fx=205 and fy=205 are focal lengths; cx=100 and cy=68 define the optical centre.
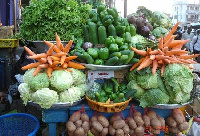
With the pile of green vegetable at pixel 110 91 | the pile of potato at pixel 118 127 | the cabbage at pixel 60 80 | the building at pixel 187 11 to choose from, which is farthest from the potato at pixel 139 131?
the building at pixel 187 11

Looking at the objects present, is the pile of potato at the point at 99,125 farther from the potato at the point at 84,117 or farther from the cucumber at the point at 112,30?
the cucumber at the point at 112,30

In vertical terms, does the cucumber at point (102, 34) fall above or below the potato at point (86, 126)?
above

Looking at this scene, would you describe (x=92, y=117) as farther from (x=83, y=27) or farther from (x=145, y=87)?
(x=83, y=27)

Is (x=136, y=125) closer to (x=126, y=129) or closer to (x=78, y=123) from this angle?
(x=126, y=129)

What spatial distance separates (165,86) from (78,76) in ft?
3.40

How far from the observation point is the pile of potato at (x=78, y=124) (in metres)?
2.22

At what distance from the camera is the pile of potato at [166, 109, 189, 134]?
8.01 feet

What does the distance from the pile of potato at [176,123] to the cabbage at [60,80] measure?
129cm

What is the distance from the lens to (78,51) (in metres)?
2.47

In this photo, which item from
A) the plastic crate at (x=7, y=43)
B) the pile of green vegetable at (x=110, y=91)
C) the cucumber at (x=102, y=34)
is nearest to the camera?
the pile of green vegetable at (x=110, y=91)

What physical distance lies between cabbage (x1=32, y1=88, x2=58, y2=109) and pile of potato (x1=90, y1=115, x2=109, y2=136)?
0.50 meters

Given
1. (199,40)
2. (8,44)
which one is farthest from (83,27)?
(199,40)

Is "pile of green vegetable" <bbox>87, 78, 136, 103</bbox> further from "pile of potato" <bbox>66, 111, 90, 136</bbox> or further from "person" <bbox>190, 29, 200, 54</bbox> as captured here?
"person" <bbox>190, 29, 200, 54</bbox>

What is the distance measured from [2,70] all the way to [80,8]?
324cm
